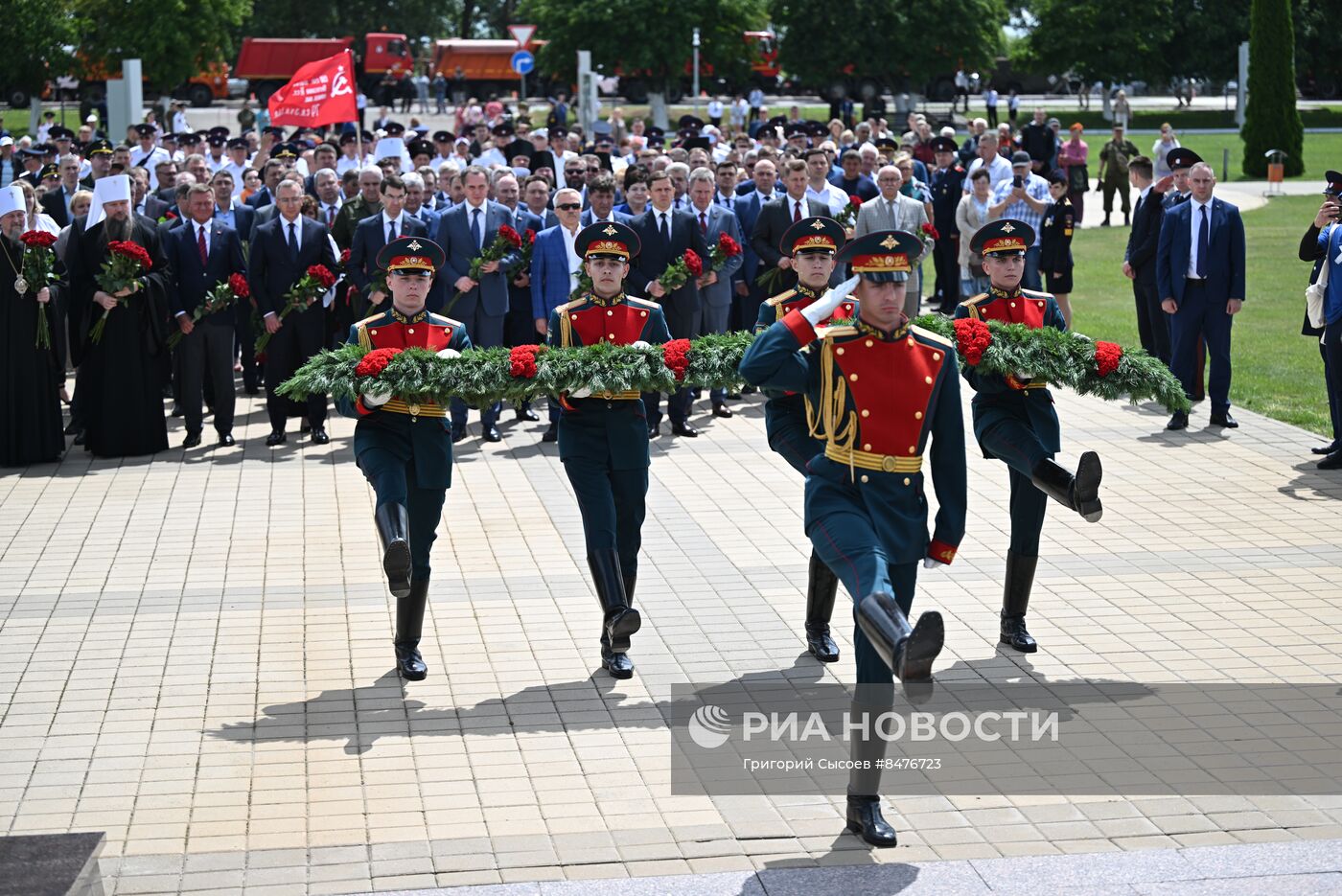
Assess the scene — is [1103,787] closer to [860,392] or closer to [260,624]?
[860,392]

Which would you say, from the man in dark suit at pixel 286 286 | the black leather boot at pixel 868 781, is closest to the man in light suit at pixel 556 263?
the man in dark suit at pixel 286 286

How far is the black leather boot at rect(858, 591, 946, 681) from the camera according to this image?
601 centimetres

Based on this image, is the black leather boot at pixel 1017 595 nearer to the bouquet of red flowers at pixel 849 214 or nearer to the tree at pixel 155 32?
the bouquet of red flowers at pixel 849 214

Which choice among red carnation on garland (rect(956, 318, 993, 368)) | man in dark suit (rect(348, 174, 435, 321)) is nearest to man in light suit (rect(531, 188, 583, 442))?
man in dark suit (rect(348, 174, 435, 321))

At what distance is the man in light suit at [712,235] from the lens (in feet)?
51.2

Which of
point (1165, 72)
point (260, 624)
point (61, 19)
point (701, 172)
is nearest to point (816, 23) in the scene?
point (1165, 72)

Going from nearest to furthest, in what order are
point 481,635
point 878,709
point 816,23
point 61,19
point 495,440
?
point 878,709, point 481,635, point 495,440, point 61,19, point 816,23

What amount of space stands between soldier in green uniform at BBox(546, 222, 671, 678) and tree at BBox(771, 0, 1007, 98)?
51.4 metres

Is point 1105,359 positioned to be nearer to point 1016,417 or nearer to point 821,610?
point 1016,417

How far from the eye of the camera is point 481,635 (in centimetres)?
942

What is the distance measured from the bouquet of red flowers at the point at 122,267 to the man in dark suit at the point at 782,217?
17.6ft

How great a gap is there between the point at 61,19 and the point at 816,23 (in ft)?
80.5

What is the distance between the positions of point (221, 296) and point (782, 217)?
5.02m

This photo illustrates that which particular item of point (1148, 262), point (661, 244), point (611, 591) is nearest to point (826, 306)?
point (611, 591)
